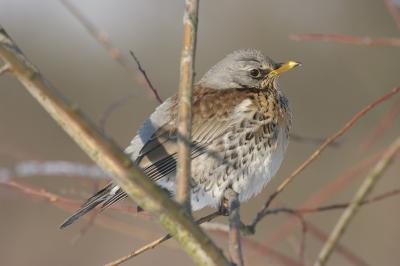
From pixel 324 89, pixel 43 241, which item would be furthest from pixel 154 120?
pixel 324 89

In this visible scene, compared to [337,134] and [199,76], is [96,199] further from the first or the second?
[199,76]

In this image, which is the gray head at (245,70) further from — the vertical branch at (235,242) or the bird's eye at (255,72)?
the vertical branch at (235,242)

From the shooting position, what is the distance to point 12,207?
1327cm

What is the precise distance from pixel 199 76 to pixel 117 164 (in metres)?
13.0

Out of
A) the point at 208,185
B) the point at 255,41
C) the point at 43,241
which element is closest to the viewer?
the point at 208,185

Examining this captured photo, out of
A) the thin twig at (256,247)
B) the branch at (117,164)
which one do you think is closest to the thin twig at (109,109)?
the thin twig at (256,247)

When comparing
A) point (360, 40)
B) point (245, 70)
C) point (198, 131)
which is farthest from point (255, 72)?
point (360, 40)

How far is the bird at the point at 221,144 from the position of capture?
13.2 ft

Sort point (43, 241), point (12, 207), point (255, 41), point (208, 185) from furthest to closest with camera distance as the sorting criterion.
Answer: point (255, 41), point (12, 207), point (43, 241), point (208, 185)

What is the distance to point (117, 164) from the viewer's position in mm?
1854

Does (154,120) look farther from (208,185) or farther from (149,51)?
(149,51)

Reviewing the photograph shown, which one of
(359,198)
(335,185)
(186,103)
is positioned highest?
(186,103)

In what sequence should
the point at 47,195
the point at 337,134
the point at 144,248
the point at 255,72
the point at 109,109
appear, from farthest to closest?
1. the point at 255,72
2. the point at 109,109
3. the point at 47,195
4. the point at 144,248
5. the point at 337,134

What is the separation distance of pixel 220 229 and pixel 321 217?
10.4m
